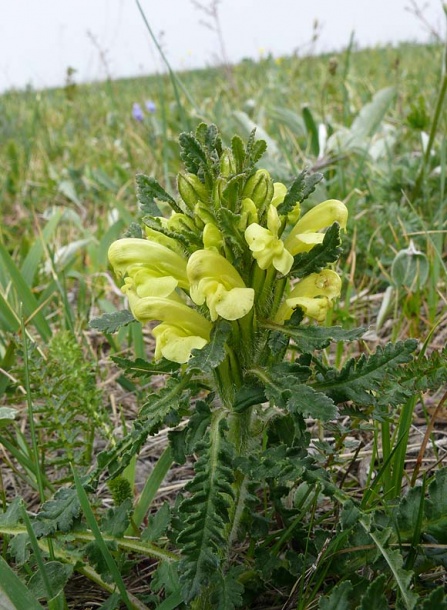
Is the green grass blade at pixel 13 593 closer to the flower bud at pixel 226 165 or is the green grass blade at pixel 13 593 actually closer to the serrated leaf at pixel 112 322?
the serrated leaf at pixel 112 322

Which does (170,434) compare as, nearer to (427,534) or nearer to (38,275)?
(427,534)

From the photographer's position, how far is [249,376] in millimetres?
1124

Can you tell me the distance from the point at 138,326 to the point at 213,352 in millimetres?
930

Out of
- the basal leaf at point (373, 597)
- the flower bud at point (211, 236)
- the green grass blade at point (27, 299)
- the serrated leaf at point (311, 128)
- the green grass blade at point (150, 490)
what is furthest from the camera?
the serrated leaf at point (311, 128)

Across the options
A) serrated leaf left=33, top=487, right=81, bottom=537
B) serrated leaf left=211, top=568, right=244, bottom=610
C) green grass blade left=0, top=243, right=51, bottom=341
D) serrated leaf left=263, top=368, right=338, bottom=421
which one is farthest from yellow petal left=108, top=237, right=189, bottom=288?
green grass blade left=0, top=243, right=51, bottom=341

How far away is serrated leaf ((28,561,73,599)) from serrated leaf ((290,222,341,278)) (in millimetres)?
668

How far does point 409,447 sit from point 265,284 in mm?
672

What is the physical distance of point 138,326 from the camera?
190 cm

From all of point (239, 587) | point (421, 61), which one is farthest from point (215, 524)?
point (421, 61)

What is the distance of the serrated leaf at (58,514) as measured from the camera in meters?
1.05

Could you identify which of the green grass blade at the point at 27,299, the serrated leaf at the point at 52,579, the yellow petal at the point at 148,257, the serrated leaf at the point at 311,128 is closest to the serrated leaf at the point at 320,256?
the yellow petal at the point at 148,257

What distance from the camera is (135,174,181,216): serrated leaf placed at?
45.7 inches

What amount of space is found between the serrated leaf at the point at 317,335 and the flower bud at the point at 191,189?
0.28 m

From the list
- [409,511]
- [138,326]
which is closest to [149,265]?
[409,511]
